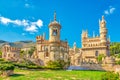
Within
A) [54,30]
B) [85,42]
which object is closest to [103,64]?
[54,30]

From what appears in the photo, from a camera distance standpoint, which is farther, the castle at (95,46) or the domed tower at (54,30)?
the castle at (95,46)

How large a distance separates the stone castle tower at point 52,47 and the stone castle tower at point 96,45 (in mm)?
12557

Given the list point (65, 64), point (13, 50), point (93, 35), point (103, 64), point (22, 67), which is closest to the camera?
point (22, 67)

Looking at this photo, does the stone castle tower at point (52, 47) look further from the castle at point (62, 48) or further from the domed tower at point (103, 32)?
the domed tower at point (103, 32)

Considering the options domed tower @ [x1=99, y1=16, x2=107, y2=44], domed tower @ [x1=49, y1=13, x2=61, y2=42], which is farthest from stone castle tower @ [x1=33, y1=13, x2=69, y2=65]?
domed tower @ [x1=99, y1=16, x2=107, y2=44]

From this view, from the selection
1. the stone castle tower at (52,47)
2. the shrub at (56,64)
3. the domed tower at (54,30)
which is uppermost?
the domed tower at (54,30)

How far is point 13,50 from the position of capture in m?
79.3

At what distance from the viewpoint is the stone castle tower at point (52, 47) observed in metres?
74.1

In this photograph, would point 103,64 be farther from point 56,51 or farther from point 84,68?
point 56,51

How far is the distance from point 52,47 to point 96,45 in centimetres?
2057

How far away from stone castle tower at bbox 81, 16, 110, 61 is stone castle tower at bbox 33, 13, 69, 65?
12.6 m

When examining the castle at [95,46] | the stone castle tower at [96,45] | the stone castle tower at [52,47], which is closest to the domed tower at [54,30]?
the stone castle tower at [52,47]

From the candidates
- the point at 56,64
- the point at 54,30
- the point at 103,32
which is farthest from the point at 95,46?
the point at 56,64

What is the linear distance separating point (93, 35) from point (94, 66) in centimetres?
2577
